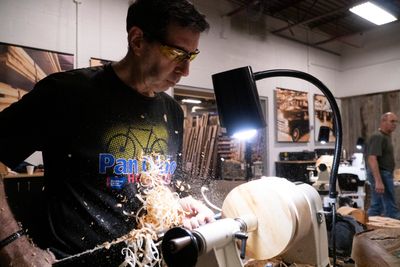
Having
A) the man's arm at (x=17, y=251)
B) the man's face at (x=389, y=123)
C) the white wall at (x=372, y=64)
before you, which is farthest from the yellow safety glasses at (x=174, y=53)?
the white wall at (x=372, y=64)

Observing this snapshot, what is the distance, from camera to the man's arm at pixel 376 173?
183 inches

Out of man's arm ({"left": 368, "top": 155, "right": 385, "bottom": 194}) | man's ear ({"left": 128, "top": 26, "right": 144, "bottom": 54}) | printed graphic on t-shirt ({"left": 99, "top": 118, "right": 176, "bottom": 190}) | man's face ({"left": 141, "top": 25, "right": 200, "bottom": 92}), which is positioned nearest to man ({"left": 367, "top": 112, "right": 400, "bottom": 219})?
man's arm ({"left": 368, "top": 155, "right": 385, "bottom": 194})

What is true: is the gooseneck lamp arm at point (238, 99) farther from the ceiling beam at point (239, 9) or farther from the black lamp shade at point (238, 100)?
the ceiling beam at point (239, 9)

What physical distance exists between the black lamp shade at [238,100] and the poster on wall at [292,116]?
5.94 m

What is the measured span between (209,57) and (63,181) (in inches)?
184

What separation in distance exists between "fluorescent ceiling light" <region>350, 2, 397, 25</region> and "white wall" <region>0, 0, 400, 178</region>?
5.17 ft

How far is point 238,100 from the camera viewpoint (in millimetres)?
864

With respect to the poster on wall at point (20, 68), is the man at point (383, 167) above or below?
below

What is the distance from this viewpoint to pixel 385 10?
576 cm

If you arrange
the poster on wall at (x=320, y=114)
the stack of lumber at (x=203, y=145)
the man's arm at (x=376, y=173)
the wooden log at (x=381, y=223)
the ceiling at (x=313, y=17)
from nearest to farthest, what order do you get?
the wooden log at (x=381, y=223) < the man's arm at (x=376, y=173) < the ceiling at (x=313, y=17) < the stack of lumber at (x=203, y=145) < the poster on wall at (x=320, y=114)

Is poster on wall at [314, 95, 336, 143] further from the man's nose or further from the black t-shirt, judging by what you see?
the black t-shirt

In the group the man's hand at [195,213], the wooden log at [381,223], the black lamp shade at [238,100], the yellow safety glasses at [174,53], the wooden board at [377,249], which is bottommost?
the wooden log at [381,223]

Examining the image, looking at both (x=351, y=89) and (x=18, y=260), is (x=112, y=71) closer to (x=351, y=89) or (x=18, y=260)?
(x=18, y=260)

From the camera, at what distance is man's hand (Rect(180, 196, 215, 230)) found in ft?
2.98
